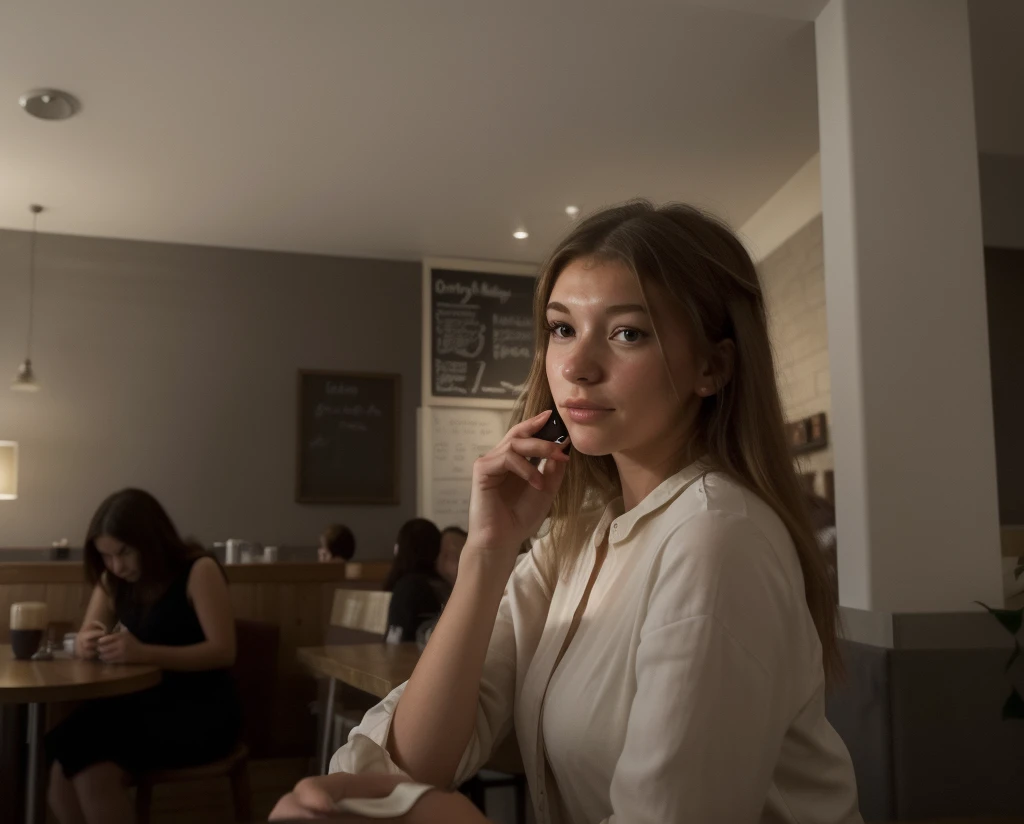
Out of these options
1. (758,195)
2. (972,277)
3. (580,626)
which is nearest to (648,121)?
(758,195)

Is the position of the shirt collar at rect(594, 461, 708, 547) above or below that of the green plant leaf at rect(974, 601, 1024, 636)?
above

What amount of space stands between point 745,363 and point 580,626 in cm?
36

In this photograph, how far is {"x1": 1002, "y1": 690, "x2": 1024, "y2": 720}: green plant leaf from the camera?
215 centimetres

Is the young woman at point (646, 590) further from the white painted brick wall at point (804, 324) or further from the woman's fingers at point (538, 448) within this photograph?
the white painted brick wall at point (804, 324)

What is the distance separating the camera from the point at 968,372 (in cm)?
255

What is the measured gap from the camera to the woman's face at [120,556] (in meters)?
3.00

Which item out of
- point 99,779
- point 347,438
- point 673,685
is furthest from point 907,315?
point 347,438

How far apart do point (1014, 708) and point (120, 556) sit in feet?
8.31

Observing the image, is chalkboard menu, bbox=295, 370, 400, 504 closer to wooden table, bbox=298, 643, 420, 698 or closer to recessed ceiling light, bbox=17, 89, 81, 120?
recessed ceiling light, bbox=17, 89, 81, 120

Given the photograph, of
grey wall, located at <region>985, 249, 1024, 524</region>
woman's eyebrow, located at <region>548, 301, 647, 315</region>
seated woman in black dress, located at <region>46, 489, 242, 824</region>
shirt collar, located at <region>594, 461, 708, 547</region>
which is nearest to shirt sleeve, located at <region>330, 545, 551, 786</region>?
shirt collar, located at <region>594, 461, 708, 547</region>

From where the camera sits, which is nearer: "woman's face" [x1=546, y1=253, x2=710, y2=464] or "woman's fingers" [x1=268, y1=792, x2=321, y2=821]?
"woman's fingers" [x1=268, y1=792, x2=321, y2=821]

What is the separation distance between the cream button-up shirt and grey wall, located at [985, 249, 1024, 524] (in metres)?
3.95

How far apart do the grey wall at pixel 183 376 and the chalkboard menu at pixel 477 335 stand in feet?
0.92

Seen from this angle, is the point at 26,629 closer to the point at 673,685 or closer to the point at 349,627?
the point at 349,627
